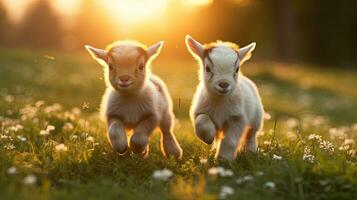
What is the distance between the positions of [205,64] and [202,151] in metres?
1.23

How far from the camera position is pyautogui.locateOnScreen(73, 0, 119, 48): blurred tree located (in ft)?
271

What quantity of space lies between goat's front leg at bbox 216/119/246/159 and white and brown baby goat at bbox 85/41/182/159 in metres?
0.76

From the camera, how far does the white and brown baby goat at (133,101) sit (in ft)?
25.1

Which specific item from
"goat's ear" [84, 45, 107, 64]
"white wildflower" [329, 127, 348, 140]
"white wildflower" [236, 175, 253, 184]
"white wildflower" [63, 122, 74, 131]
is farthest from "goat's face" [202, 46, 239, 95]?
"white wildflower" [329, 127, 348, 140]

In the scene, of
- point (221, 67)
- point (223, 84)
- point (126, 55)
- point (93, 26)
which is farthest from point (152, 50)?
point (93, 26)

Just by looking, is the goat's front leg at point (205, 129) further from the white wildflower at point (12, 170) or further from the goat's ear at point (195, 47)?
the white wildflower at point (12, 170)

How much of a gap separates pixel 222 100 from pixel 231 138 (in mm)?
502

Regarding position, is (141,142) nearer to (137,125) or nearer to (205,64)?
(137,125)

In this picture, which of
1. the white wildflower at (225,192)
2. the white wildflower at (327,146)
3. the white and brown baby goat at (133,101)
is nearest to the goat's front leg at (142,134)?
the white and brown baby goat at (133,101)

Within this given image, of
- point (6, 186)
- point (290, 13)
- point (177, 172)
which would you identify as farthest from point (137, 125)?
point (290, 13)

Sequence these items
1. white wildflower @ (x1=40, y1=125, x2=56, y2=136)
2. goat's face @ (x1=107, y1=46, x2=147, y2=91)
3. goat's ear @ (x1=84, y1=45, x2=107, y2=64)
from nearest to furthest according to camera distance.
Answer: goat's face @ (x1=107, y1=46, x2=147, y2=91) < goat's ear @ (x1=84, y1=45, x2=107, y2=64) < white wildflower @ (x1=40, y1=125, x2=56, y2=136)

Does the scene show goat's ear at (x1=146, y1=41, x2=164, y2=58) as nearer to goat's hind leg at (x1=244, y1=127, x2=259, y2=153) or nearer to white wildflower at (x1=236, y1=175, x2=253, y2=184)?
goat's hind leg at (x1=244, y1=127, x2=259, y2=153)

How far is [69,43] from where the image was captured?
8594 centimetres

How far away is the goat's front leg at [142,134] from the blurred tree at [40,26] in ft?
256
